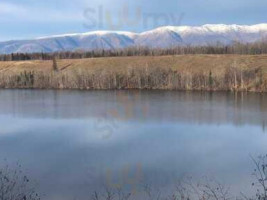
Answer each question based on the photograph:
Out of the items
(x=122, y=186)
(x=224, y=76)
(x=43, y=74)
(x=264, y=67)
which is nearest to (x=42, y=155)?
(x=122, y=186)

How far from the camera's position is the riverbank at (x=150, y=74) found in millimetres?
49281

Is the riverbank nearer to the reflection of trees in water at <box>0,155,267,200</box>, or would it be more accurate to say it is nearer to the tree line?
the tree line

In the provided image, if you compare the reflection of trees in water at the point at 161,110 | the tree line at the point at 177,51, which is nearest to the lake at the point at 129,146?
the reflection of trees in water at the point at 161,110

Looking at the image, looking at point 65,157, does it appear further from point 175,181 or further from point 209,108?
point 209,108

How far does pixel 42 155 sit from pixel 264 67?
3936 cm

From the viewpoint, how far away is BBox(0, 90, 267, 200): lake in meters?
13.0

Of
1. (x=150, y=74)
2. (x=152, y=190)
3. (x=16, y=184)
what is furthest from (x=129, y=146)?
(x=150, y=74)

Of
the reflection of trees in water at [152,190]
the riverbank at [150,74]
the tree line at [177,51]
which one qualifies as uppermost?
the tree line at [177,51]

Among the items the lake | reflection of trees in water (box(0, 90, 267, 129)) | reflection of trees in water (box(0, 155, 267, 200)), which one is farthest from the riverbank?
reflection of trees in water (box(0, 155, 267, 200))

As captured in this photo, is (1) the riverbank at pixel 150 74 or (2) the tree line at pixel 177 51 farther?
(2) the tree line at pixel 177 51

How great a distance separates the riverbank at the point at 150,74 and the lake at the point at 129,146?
1836 centimetres

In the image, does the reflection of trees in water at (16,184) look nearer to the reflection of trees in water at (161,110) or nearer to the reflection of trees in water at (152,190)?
the reflection of trees in water at (152,190)

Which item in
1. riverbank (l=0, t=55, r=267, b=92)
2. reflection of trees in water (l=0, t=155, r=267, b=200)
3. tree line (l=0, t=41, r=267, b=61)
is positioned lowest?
reflection of trees in water (l=0, t=155, r=267, b=200)

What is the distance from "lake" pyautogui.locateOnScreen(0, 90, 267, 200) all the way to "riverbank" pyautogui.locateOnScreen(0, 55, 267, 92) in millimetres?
18356
